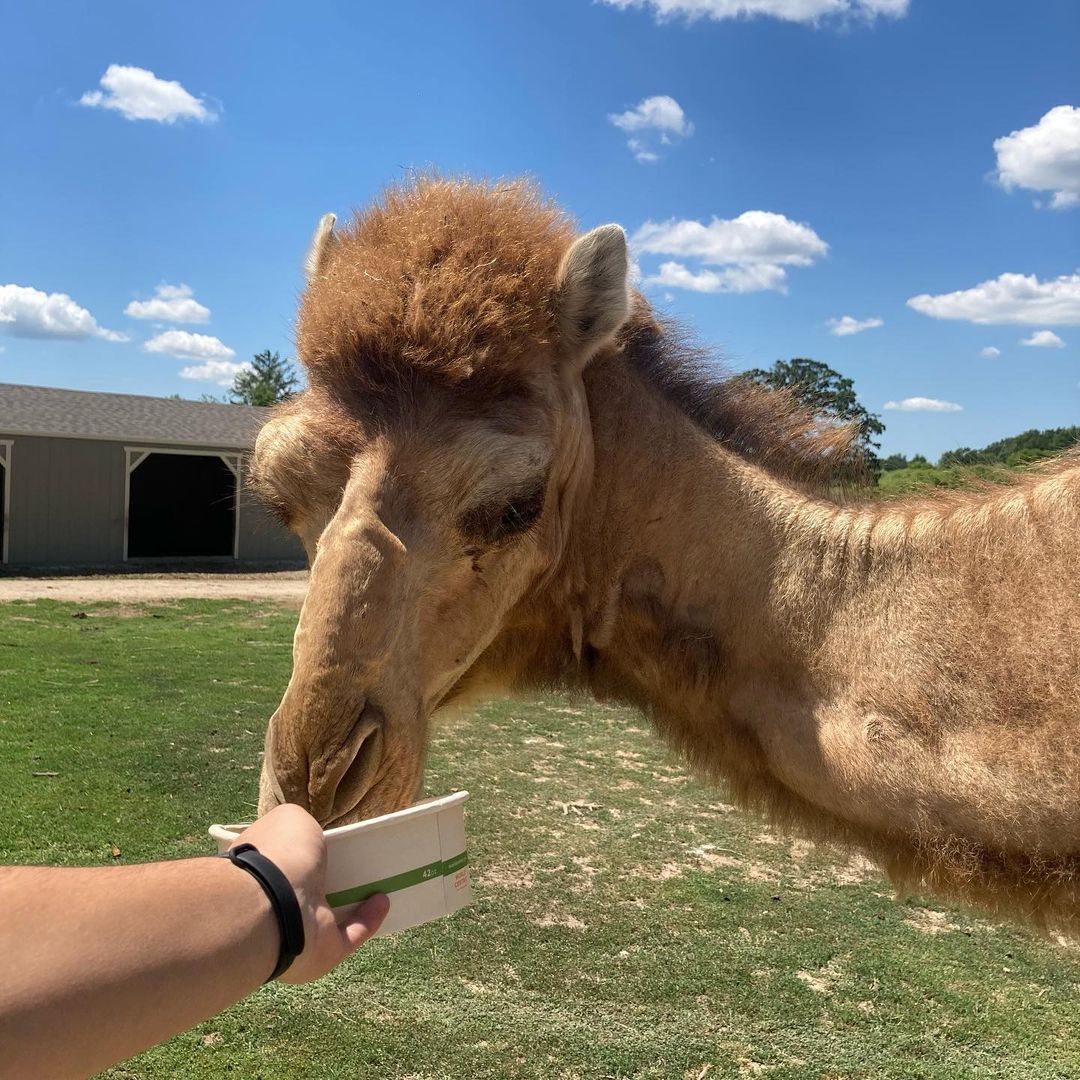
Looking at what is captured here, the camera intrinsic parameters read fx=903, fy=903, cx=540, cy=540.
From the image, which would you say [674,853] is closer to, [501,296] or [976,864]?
[976,864]

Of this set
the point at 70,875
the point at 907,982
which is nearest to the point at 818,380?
the point at 70,875

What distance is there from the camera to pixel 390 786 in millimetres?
2098

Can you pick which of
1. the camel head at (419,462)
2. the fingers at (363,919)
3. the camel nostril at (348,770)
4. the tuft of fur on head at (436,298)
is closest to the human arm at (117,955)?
the fingers at (363,919)

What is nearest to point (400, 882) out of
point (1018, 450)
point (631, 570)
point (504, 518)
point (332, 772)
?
point (332, 772)

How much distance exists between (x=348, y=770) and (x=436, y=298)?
1256 millimetres

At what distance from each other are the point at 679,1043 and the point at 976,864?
113 inches

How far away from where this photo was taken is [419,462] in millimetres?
2324

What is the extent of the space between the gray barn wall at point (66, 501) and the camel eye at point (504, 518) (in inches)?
984

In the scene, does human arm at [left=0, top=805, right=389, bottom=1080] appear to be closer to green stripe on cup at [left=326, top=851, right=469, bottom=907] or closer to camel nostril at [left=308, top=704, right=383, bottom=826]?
green stripe on cup at [left=326, top=851, right=469, bottom=907]

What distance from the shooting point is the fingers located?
1.60 metres

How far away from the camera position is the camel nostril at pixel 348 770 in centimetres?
200

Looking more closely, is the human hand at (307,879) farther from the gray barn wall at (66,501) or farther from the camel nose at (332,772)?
the gray barn wall at (66,501)

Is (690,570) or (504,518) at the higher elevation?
(504,518)

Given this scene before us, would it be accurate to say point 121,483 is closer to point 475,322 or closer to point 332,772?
point 475,322
